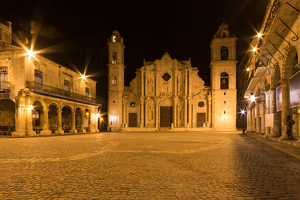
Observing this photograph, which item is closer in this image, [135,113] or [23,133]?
[23,133]

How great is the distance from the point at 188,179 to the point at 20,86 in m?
22.5

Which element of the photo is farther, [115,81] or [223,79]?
[115,81]

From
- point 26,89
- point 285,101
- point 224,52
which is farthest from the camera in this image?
A: point 224,52

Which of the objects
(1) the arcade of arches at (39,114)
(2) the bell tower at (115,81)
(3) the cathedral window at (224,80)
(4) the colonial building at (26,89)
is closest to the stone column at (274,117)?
(4) the colonial building at (26,89)

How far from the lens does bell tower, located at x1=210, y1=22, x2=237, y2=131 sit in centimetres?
3734

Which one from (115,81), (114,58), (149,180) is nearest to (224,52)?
(114,58)

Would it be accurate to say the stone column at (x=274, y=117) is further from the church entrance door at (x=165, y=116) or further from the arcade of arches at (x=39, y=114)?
the church entrance door at (x=165, y=116)

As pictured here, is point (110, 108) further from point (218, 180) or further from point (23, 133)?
point (218, 180)

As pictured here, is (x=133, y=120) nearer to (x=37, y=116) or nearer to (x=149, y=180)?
(x=37, y=116)

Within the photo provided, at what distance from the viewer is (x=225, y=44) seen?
127 feet

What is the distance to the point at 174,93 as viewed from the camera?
1597 inches

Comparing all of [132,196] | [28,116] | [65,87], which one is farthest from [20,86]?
[132,196]

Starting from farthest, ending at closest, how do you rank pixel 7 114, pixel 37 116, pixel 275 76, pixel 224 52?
pixel 224 52
pixel 37 116
pixel 7 114
pixel 275 76

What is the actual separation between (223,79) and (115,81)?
21193 mm
